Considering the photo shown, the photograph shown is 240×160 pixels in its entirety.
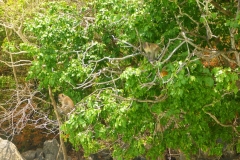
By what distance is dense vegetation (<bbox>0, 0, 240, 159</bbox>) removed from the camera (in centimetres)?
633

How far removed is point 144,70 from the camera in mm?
6543

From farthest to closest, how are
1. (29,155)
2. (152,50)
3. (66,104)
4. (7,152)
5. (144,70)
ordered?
(29,155) < (66,104) < (7,152) < (152,50) < (144,70)

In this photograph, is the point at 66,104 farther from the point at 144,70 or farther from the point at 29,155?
the point at 144,70

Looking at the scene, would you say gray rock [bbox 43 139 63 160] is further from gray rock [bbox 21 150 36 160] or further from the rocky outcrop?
gray rock [bbox 21 150 36 160]

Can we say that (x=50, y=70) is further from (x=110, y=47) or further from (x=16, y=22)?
(x=16, y=22)

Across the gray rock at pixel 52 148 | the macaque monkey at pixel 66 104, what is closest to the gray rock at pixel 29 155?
the gray rock at pixel 52 148

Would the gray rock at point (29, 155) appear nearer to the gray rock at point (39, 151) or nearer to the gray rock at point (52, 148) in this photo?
the gray rock at point (39, 151)

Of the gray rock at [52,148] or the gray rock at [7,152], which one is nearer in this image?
the gray rock at [7,152]

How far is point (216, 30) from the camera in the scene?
7973 millimetres

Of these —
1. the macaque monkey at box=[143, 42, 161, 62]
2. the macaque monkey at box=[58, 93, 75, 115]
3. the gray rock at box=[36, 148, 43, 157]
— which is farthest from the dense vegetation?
the gray rock at box=[36, 148, 43, 157]

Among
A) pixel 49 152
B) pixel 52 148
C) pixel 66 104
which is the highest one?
pixel 66 104

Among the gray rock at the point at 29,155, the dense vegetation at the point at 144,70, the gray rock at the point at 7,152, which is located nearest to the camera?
the dense vegetation at the point at 144,70

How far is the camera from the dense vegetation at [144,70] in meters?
6.33

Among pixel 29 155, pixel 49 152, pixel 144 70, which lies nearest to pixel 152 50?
pixel 144 70
